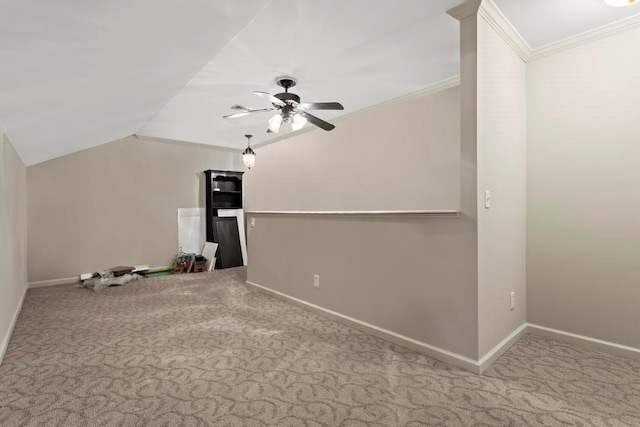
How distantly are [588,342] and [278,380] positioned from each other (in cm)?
239

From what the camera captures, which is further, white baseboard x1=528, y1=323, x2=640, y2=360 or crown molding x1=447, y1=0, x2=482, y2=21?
white baseboard x1=528, y1=323, x2=640, y2=360

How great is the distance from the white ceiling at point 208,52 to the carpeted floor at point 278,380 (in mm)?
1755

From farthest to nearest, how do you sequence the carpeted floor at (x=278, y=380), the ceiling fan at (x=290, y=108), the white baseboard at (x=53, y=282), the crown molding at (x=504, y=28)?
the white baseboard at (x=53, y=282)
the ceiling fan at (x=290, y=108)
the crown molding at (x=504, y=28)
the carpeted floor at (x=278, y=380)

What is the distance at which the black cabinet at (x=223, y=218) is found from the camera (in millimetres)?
6184

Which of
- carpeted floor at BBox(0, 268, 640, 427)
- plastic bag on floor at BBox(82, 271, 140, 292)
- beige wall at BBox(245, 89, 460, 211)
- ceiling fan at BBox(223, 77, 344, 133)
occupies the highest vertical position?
ceiling fan at BBox(223, 77, 344, 133)

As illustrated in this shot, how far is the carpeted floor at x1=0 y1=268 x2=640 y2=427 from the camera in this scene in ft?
5.47

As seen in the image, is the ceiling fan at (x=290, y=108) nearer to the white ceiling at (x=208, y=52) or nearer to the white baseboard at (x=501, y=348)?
the white ceiling at (x=208, y=52)

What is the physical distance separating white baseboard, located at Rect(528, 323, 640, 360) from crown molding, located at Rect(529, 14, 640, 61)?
232cm

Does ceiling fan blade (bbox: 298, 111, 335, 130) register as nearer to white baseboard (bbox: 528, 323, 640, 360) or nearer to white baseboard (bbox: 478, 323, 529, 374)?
white baseboard (bbox: 478, 323, 529, 374)

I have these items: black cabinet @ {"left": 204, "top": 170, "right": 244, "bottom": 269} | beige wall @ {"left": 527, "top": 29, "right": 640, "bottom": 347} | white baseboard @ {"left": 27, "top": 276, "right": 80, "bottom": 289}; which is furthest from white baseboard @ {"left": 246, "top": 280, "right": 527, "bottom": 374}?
white baseboard @ {"left": 27, "top": 276, "right": 80, "bottom": 289}

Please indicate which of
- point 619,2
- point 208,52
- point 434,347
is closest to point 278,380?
point 434,347

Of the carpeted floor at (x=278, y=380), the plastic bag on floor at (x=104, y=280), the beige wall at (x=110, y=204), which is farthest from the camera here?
the beige wall at (x=110, y=204)

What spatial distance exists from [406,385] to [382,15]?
2.55 meters

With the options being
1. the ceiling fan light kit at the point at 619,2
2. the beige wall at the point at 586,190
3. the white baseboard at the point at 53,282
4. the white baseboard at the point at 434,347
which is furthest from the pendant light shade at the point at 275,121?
the white baseboard at the point at 53,282
